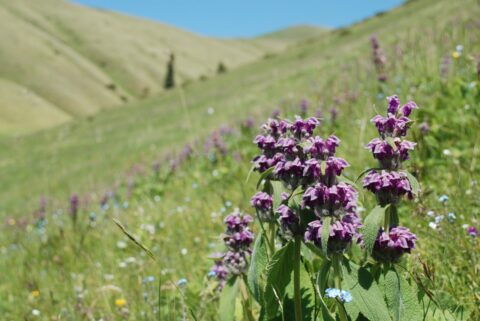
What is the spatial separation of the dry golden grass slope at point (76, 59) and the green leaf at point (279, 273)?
281ft

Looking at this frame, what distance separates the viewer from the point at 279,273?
194 cm

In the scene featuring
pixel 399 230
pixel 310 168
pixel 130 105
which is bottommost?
pixel 399 230

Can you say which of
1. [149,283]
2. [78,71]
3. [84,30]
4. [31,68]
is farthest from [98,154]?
[84,30]

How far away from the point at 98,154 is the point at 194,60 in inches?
5458

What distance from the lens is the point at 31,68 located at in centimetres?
11025

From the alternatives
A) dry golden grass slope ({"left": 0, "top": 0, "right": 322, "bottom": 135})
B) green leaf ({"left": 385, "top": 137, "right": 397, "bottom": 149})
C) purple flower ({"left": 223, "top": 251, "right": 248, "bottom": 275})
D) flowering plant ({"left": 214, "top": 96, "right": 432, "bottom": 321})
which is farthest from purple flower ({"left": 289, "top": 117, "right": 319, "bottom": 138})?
dry golden grass slope ({"left": 0, "top": 0, "right": 322, "bottom": 135})

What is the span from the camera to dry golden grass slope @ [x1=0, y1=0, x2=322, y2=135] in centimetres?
10219

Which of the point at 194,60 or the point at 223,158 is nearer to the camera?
the point at 223,158

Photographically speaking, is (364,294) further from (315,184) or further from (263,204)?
(263,204)

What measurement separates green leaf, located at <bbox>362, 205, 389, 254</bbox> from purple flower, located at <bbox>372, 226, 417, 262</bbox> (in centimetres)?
13

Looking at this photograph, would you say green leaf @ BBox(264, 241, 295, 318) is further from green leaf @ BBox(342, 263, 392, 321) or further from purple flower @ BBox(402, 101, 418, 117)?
purple flower @ BBox(402, 101, 418, 117)

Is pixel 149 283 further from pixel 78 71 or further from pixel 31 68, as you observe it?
pixel 78 71

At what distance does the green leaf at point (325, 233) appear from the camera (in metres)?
1.59

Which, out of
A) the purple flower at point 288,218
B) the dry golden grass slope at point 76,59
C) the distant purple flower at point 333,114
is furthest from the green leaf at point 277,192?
the dry golden grass slope at point 76,59
